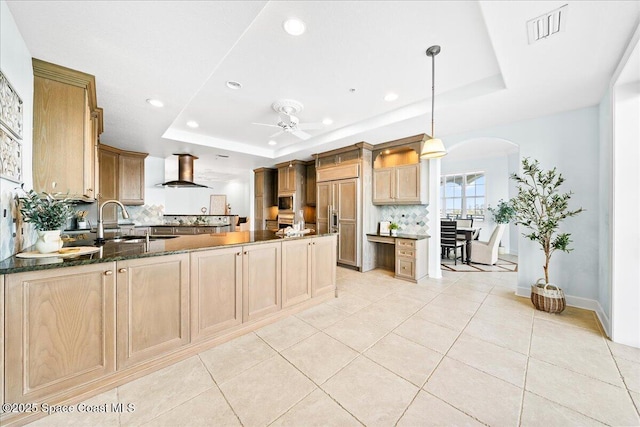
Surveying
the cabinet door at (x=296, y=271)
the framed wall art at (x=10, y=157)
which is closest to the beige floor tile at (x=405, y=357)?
the cabinet door at (x=296, y=271)

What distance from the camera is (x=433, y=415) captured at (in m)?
1.37

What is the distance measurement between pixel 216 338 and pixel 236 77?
8.61ft

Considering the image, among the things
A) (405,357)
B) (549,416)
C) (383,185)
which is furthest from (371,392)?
(383,185)

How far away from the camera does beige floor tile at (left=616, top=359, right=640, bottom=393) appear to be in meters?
1.59

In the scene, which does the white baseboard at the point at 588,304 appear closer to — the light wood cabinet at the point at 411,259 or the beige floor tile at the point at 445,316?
the beige floor tile at the point at 445,316

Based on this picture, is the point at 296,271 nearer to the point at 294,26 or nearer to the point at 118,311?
the point at 118,311

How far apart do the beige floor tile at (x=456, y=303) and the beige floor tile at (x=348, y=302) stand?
34.8 inches

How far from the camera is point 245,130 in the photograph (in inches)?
169

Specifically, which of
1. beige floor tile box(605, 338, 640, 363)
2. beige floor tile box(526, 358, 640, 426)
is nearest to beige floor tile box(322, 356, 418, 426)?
beige floor tile box(526, 358, 640, 426)

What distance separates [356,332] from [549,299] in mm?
2333

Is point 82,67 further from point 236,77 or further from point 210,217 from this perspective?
point 210,217

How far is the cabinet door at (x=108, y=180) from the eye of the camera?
4559 millimetres

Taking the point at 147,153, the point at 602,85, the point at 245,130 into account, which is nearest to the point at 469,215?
the point at 602,85

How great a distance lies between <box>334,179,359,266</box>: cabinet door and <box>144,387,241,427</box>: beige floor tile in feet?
11.4
